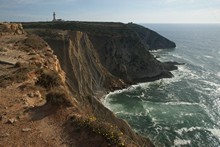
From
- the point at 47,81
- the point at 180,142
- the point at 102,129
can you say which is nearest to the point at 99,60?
the point at 180,142

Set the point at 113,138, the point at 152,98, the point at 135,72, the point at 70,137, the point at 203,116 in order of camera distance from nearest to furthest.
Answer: the point at 113,138 < the point at 70,137 < the point at 203,116 < the point at 152,98 < the point at 135,72

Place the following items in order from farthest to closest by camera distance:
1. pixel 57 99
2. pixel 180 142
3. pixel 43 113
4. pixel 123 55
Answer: pixel 123 55 → pixel 180 142 → pixel 57 99 → pixel 43 113

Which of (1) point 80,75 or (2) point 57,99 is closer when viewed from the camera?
(2) point 57,99

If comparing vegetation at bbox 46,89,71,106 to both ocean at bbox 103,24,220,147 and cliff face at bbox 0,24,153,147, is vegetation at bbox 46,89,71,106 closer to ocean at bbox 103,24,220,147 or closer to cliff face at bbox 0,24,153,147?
cliff face at bbox 0,24,153,147

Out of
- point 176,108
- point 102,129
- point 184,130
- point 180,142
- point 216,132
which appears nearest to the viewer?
point 102,129

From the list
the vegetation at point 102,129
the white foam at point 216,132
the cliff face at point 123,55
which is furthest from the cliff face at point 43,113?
the cliff face at point 123,55

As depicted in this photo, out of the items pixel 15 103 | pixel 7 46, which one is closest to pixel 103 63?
pixel 7 46

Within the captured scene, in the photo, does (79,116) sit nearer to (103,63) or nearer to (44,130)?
(44,130)

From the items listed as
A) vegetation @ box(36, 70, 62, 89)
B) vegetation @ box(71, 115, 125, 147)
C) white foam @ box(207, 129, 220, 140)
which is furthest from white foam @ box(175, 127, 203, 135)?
vegetation @ box(71, 115, 125, 147)

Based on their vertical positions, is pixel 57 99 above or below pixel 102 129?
above

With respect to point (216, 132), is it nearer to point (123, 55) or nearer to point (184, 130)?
point (184, 130)

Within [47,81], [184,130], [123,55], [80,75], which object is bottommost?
[184,130]
